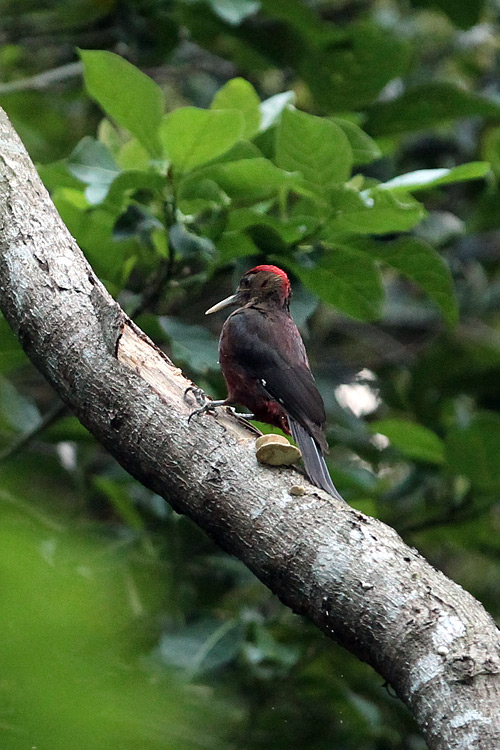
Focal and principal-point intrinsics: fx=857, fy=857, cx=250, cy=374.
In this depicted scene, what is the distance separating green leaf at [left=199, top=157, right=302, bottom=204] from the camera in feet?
8.21

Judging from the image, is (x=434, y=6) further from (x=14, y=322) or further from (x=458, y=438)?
(x=14, y=322)

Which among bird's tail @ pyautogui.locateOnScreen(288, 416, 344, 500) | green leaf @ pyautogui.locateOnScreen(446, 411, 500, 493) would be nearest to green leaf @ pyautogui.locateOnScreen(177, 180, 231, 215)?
bird's tail @ pyautogui.locateOnScreen(288, 416, 344, 500)

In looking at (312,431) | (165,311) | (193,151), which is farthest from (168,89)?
(312,431)

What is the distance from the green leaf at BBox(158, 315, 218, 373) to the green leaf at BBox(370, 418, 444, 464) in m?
0.78

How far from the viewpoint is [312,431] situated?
261 cm

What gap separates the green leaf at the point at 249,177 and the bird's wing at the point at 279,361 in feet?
1.65

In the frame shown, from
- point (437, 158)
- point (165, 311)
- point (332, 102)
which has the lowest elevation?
point (437, 158)

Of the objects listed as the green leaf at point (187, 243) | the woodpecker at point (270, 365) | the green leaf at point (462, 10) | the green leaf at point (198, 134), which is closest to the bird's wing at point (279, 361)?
the woodpecker at point (270, 365)

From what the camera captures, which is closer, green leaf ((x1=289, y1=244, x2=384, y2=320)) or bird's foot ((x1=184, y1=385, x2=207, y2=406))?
bird's foot ((x1=184, y1=385, x2=207, y2=406))

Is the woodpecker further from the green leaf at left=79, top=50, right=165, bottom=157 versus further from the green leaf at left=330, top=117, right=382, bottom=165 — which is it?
the green leaf at left=79, top=50, right=165, bottom=157

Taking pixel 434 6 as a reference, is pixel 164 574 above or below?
below

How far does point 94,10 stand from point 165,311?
4.88 feet

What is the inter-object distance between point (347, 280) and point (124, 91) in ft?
3.04

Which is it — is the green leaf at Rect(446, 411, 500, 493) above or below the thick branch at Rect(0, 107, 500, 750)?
below
